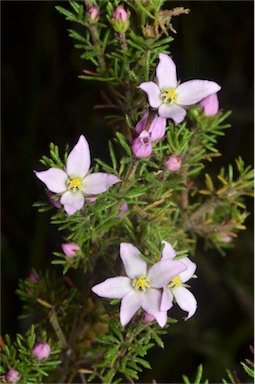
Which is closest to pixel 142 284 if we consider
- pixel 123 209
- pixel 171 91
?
pixel 123 209

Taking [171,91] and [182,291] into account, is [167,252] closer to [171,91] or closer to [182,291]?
[182,291]

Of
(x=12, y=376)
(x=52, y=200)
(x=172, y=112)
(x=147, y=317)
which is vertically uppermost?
(x=172, y=112)

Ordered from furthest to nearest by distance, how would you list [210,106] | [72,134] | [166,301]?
[72,134], [210,106], [166,301]

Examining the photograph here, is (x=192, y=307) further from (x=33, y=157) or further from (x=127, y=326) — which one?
(x=33, y=157)

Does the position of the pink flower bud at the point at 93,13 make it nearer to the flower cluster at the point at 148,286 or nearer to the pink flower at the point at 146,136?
the pink flower at the point at 146,136

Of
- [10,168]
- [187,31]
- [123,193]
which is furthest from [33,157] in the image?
[123,193]

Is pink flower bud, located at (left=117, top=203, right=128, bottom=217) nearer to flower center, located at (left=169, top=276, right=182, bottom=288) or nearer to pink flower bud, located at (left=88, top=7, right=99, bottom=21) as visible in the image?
flower center, located at (left=169, top=276, right=182, bottom=288)

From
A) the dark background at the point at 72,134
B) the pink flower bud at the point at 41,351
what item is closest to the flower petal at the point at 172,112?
the pink flower bud at the point at 41,351
